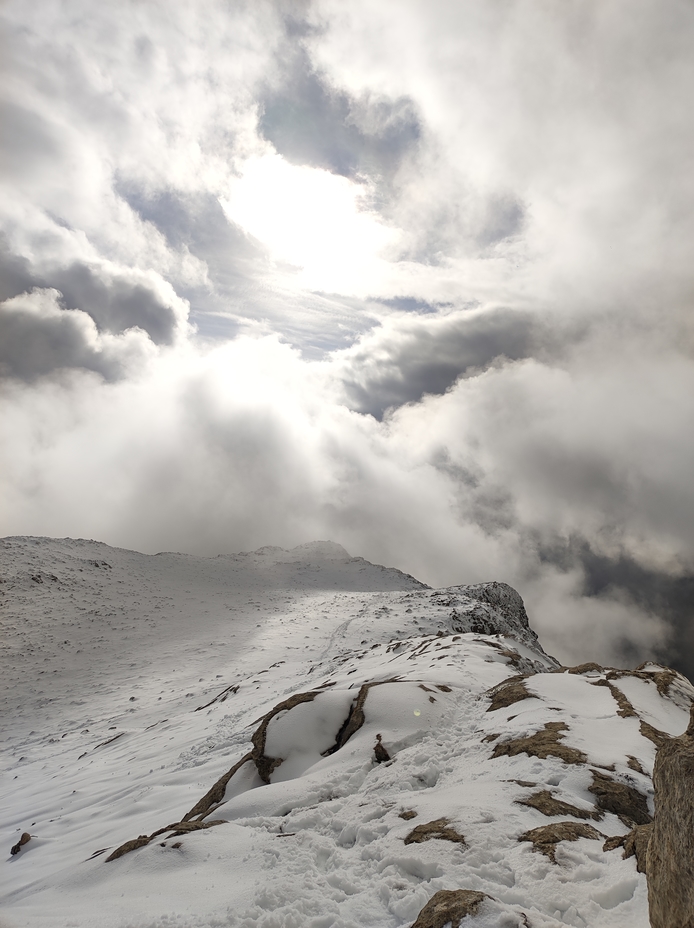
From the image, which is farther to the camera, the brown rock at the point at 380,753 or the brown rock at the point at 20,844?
the brown rock at the point at 20,844

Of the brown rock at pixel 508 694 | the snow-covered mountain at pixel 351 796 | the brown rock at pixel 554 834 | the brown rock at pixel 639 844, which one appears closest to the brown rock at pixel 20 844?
the snow-covered mountain at pixel 351 796

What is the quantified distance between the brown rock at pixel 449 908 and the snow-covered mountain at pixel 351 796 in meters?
0.02

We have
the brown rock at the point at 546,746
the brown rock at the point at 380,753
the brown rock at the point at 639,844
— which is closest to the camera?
the brown rock at the point at 639,844

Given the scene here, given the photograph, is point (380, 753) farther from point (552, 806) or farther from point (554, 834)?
point (554, 834)

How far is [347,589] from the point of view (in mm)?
50781

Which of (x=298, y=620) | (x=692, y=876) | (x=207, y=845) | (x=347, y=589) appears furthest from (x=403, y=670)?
(x=347, y=589)

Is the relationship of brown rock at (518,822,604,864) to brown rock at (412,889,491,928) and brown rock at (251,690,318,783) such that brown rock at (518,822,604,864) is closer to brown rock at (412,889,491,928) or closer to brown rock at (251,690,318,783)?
brown rock at (412,889,491,928)

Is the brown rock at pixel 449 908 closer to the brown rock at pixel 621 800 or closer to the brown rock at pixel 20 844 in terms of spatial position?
the brown rock at pixel 621 800

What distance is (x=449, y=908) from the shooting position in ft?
13.1

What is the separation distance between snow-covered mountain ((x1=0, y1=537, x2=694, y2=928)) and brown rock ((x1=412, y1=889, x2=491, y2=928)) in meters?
0.02

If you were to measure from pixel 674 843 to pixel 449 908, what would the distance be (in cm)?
207

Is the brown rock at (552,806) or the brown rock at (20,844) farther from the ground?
the brown rock at (552,806)

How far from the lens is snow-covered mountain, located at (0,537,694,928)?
4.61m

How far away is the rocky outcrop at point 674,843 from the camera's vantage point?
9.34 ft
